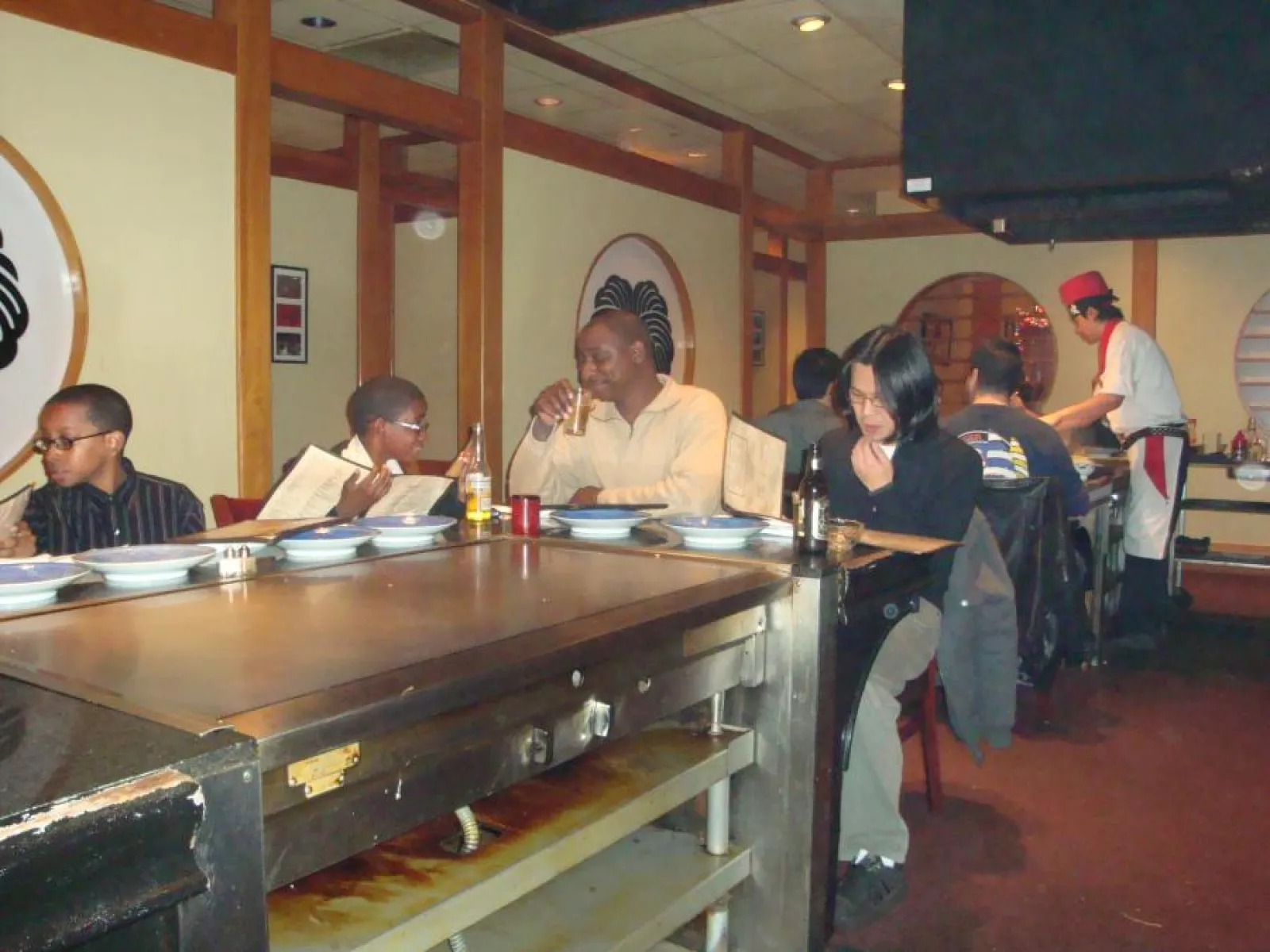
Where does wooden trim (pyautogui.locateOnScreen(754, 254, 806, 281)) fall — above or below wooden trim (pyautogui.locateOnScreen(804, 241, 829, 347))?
above

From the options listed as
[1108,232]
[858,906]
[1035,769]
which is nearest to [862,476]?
[858,906]

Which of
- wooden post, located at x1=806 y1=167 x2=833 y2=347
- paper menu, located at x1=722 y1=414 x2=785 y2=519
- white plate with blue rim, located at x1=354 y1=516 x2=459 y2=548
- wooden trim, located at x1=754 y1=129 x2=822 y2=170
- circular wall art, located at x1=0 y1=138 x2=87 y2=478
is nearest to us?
white plate with blue rim, located at x1=354 y1=516 x2=459 y2=548

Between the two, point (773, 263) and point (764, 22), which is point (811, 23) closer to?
point (764, 22)

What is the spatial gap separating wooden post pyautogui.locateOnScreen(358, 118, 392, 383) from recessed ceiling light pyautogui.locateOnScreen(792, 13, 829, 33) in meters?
2.65

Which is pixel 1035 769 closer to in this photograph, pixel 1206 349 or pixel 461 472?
pixel 461 472

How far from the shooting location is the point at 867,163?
301 inches

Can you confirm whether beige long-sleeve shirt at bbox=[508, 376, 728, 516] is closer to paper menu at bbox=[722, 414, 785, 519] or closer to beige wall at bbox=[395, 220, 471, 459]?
paper menu at bbox=[722, 414, 785, 519]

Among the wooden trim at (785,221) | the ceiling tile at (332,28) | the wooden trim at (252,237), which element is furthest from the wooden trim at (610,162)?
the wooden trim at (252,237)

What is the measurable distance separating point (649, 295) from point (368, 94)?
226 cm

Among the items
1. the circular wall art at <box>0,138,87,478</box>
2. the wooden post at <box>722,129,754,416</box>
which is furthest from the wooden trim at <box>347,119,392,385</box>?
the circular wall art at <box>0,138,87,478</box>

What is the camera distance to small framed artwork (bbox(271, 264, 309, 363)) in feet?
21.5

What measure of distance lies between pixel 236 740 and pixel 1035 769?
9.53 ft

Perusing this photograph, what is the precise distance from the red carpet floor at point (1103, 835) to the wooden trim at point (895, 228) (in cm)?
448

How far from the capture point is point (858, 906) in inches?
92.7
